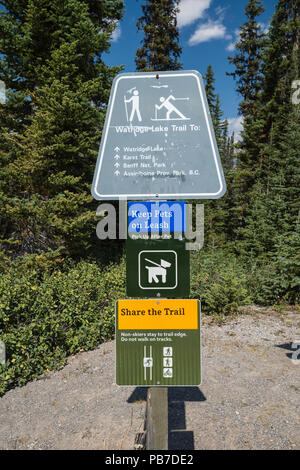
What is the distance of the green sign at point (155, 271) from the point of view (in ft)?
5.99

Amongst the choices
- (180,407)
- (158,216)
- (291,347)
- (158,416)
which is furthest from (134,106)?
(291,347)

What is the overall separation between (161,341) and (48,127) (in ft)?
30.6

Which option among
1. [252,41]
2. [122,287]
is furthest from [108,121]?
[252,41]

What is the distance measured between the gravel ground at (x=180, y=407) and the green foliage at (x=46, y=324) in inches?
9.2

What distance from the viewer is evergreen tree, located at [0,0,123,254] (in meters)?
9.47

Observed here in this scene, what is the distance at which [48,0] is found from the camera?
10.0 m

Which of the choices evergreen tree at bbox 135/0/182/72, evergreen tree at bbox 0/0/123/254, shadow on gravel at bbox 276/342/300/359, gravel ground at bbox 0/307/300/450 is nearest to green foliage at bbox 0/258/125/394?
gravel ground at bbox 0/307/300/450

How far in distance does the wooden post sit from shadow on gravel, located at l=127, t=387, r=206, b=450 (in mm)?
1259
